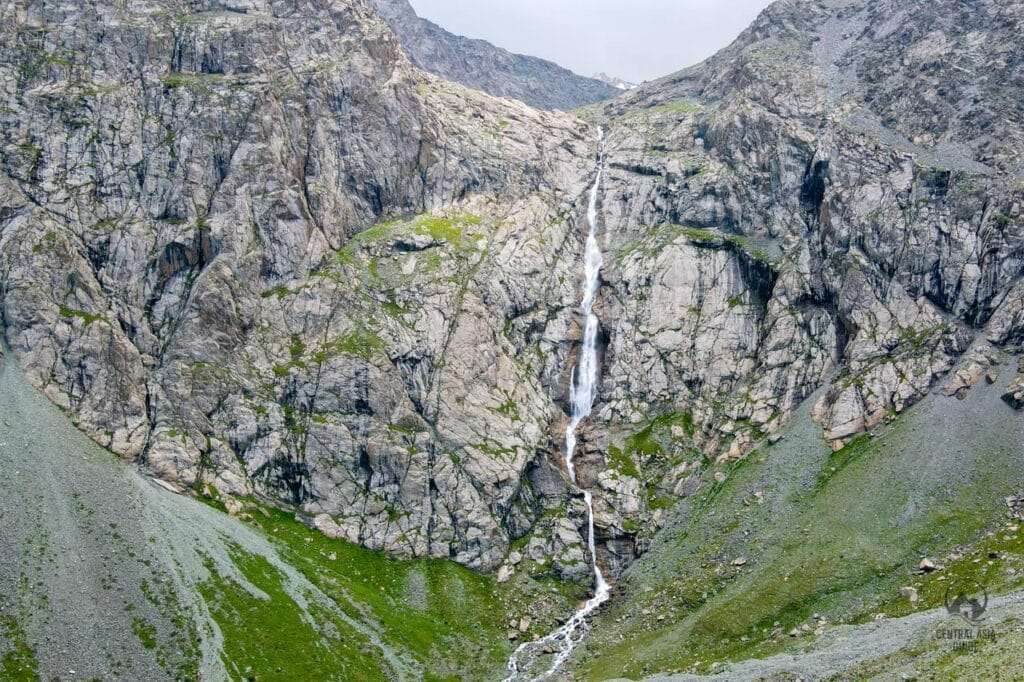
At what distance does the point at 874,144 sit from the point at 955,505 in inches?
2367

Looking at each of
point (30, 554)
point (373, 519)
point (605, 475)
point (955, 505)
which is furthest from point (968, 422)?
point (30, 554)

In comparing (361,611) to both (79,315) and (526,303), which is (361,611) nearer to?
(79,315)

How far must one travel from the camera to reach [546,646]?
6950 centimetres

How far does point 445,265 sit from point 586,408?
27873 millimetres

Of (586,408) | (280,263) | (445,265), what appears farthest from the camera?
(445,265)

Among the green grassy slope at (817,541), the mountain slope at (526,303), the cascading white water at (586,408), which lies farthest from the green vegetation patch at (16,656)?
the green grassy slope at (817,541)

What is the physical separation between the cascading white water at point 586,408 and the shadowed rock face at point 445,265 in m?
1.72

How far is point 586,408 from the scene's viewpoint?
96812 millimetres

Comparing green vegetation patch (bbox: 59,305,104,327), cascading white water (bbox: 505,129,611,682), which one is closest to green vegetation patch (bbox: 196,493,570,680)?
cascading white water (bbox: 505,129,611,682)

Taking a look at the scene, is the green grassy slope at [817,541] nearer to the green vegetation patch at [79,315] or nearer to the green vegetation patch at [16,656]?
the green vegetation patch at [16,656]

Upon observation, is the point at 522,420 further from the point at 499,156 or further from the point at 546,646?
the point at 499,156

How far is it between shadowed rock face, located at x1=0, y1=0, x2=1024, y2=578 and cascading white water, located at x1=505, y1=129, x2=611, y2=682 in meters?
1.72

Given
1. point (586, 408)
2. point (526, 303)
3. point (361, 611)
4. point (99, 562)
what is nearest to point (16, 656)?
point (99, 562)

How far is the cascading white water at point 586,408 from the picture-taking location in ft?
229
